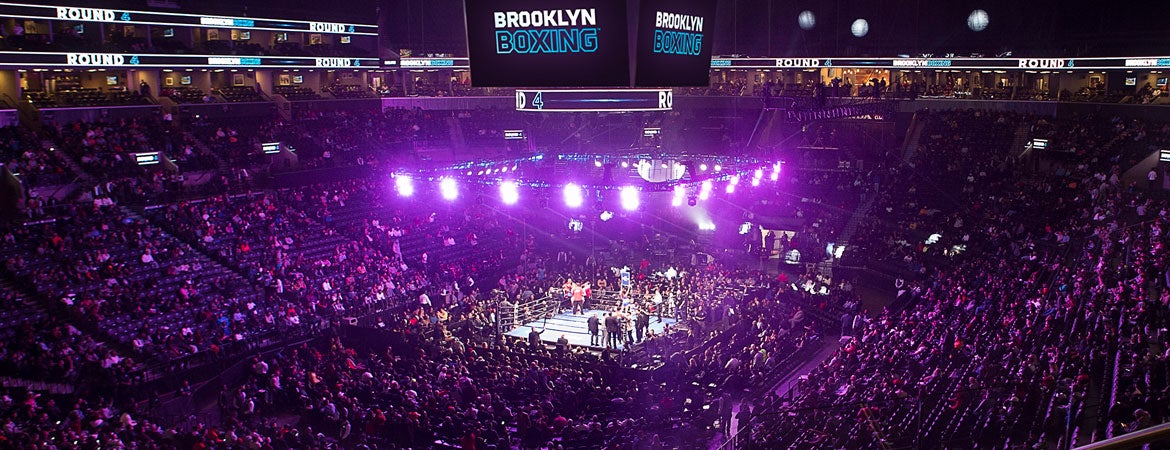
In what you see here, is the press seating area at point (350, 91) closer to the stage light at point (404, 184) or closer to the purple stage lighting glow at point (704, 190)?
the stage light at point (404, 184)

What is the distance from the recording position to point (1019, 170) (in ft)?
108

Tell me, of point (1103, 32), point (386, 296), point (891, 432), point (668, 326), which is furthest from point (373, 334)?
point (1103, 32)

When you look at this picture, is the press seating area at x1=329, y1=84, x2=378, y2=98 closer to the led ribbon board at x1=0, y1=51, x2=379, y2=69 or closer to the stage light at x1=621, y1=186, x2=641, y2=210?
the led ribbon board at x1=0, y1=51, x2=379, y2=69

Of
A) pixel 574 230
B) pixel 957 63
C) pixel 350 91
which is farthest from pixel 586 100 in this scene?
pixel 957 63

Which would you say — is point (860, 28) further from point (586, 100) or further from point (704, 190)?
point (586, 100)

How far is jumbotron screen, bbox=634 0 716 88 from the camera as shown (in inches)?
650

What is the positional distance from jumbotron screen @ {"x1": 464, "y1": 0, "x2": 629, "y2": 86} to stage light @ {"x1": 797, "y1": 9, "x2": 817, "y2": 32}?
3537 centimetres

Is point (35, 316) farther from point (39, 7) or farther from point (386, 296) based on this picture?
point (39, 7)

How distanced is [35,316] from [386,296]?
8.78m

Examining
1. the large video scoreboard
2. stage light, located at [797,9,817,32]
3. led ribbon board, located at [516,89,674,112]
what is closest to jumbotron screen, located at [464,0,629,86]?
the large video scoreboard

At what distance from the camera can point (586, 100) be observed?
1680 centimetres

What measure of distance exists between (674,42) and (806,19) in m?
34.2

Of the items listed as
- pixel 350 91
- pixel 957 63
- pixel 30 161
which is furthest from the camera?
pixel 957 63

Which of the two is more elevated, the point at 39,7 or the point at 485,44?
the point at 39,7
